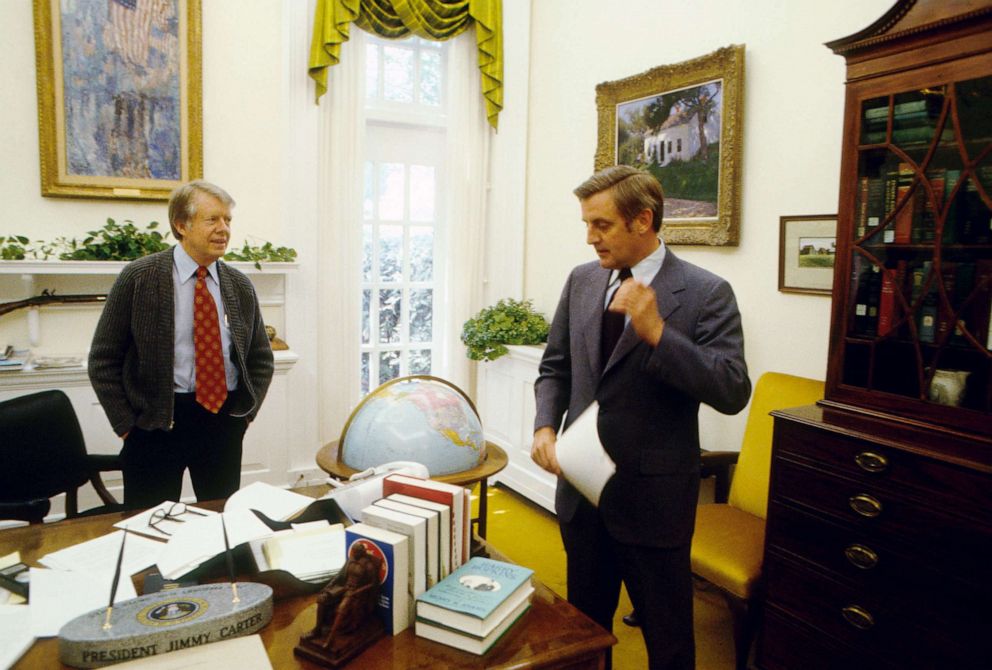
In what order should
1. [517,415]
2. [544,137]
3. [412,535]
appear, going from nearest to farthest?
[412,535], [517,415], [544,137]

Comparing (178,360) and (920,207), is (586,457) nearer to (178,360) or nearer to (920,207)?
(920,207)

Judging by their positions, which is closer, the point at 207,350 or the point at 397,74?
the point at 207,350

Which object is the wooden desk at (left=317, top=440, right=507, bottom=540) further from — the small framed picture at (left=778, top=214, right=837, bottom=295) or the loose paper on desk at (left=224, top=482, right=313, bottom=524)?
the small framed picture at (left=778, top=214, right=837, bottom=295)

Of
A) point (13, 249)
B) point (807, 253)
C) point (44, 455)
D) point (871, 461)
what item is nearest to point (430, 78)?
point (13, 249)

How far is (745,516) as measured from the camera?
309 cm

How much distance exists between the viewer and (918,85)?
2.26 meters

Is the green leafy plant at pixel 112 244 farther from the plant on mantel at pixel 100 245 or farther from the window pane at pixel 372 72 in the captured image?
the window pane at pixel 372 72

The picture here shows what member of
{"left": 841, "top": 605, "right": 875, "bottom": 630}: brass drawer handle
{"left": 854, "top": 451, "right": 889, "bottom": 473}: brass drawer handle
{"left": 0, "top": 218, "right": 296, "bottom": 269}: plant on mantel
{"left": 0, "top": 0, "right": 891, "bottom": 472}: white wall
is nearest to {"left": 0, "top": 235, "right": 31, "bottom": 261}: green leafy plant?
{"left": 0, "top": 218, "right": 296, "bottom": 269}: plant on mantel

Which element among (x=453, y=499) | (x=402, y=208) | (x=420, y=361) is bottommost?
(x=420, y=361)

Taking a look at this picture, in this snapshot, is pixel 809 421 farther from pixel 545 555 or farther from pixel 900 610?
pixel 545 555

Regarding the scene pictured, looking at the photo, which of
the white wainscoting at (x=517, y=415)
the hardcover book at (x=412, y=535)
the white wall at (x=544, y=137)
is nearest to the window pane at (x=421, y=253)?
the white wall at (x=544, y=137)

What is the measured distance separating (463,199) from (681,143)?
201cm

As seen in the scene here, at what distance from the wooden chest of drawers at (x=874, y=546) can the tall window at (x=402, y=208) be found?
11.6 ft

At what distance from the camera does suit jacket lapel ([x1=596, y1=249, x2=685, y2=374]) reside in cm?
194
